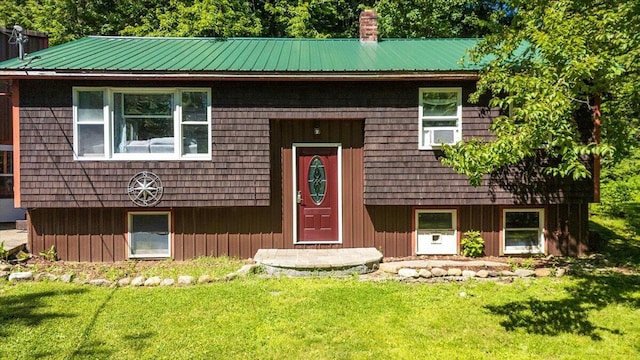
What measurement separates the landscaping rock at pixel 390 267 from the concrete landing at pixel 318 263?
106 mm

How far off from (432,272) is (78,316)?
16.9ft

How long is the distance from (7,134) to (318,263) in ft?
36.9

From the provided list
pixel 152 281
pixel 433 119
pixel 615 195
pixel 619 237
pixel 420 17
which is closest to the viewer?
pixel 152 281

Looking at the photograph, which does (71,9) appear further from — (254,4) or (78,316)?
(78,316)

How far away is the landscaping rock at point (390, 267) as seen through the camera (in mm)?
6699

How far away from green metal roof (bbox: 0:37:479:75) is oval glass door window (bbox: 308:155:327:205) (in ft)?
5.95

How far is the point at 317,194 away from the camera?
7.95m

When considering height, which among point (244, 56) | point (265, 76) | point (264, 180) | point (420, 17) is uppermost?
point (420, 17)

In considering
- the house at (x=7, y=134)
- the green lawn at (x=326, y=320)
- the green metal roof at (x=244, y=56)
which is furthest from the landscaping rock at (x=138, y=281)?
the house at (x=7, y=134)

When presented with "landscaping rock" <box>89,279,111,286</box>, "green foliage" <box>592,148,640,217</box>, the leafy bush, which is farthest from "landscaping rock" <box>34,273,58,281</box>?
the leafy bush

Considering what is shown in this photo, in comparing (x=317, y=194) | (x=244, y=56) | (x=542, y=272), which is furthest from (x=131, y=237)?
(x=542, y=272)

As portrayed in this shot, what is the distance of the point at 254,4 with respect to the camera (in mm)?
21281

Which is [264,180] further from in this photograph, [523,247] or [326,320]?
[523,247]

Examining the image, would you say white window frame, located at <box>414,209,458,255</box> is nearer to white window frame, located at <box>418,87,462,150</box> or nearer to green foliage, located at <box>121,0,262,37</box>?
white window frame, located at <box>418,87,462,150</box>
